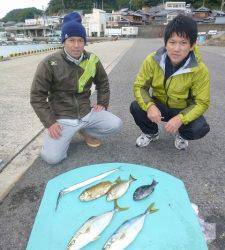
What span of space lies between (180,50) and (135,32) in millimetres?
80520

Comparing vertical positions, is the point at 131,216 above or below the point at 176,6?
above

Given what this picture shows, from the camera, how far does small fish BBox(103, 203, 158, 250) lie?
2.26m

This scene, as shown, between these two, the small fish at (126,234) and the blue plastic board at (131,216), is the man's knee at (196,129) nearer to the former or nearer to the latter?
the blue plastic board at (131,216)

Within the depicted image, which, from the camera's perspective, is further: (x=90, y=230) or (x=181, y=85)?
(x=181, y=85)

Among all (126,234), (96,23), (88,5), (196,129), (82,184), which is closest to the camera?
(126,234)

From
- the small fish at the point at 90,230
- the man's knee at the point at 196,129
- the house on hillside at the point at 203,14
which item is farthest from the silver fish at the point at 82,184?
the house on hillside at the point at 203,14

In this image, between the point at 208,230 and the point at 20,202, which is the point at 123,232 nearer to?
the point at 208,230

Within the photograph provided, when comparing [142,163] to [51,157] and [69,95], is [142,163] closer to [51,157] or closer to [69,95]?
[51,157]

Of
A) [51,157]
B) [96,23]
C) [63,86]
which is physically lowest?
[96,23]

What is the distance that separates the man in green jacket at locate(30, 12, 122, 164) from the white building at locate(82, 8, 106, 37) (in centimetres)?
8994

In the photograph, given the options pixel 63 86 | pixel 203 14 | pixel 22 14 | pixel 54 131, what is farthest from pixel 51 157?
pixel 22 14

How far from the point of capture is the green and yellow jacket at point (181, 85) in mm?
3697

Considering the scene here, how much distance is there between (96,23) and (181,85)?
93.7 metres

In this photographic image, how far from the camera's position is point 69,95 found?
156 inches
